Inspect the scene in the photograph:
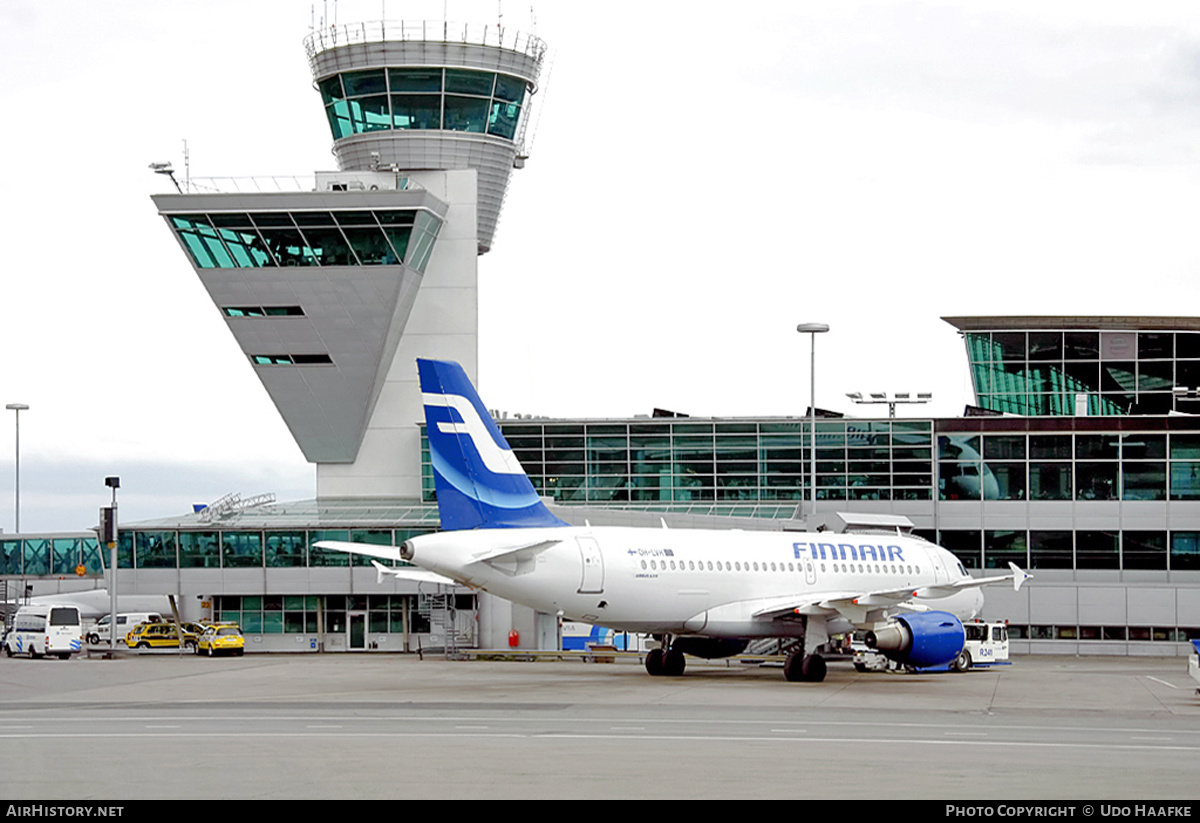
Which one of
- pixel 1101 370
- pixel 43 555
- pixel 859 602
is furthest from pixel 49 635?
pixel 1101 370

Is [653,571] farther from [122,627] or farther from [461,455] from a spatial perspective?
[122,627]

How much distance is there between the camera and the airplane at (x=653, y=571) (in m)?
32.4

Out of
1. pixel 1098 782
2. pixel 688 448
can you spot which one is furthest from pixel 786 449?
pixel 1098 782

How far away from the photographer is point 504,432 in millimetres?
68875

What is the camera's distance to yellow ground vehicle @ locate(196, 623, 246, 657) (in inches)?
2144

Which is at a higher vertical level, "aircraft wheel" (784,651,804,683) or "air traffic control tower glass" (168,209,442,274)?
"air traffic control tower glass" (168,209,442,274)

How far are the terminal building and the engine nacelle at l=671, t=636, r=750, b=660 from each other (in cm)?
1448

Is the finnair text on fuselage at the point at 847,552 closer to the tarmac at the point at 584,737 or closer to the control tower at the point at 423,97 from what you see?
the tarmac at the point at 584,737

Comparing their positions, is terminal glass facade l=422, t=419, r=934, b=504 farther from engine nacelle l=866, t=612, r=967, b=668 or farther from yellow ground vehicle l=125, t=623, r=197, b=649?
engine nacelle l=866, t=612, r=967, b=668

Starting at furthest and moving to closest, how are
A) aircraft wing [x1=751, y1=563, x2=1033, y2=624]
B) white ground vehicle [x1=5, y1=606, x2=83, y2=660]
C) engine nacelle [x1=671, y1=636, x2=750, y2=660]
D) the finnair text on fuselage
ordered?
white ground vehicle [x1=5, y1=606, x2=83, y2=660], the finnair text on fuselage, engine nacelle [x1=671, y1=636, x2=750, y2=660], aircraft wing [x1=751, y1=563, x2=1033, y2=624]

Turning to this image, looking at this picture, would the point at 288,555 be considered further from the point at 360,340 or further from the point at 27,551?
the point at 27,551

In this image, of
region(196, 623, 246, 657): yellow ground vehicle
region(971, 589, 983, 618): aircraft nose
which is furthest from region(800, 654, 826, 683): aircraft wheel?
region(196, 623, 246, 657): yellow ground vehicle

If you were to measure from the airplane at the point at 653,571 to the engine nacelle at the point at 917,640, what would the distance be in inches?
1.1

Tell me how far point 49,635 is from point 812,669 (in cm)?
3217
